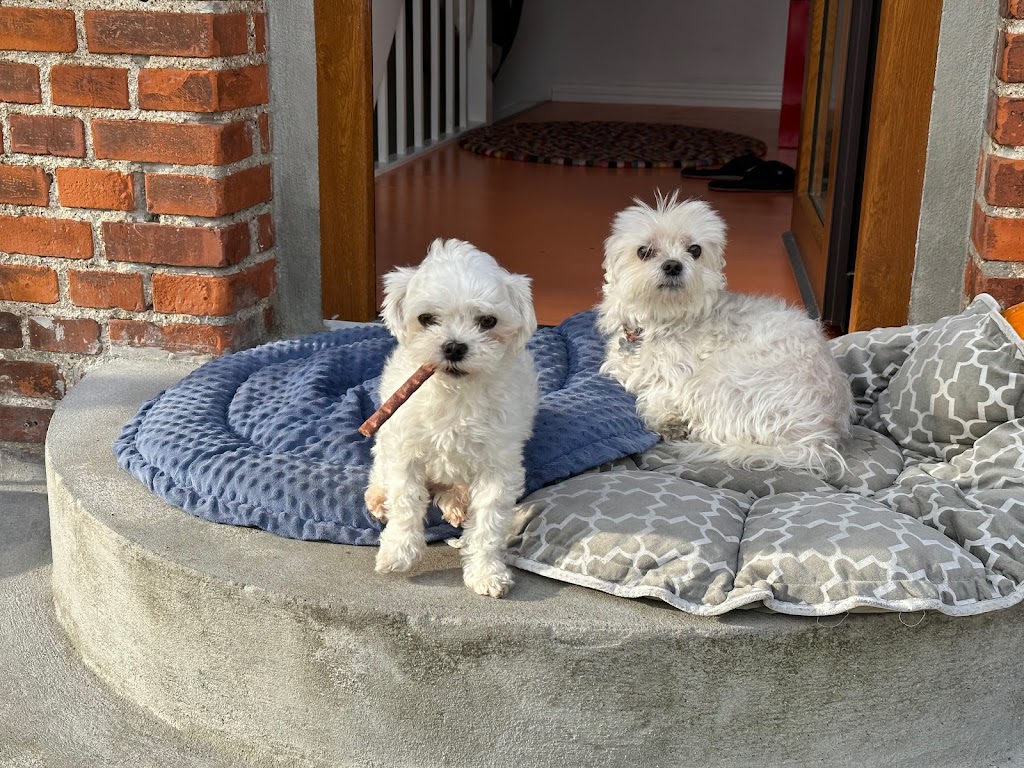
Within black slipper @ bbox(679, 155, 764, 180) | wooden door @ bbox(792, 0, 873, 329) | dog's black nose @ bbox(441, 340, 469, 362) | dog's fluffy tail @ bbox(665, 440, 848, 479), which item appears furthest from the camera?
black slipper @ bbox(679, 155, 764, 180)

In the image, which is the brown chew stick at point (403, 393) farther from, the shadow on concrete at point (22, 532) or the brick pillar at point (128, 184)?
the shadow on concrete at point (22, 532)

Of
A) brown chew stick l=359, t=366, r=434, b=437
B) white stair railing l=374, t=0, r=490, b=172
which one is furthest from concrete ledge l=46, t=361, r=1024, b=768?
white stair railing l=374, t=0, r=490, b=172

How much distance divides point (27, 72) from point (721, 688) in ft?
7.28

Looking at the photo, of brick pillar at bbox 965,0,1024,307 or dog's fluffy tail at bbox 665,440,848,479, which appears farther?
brick pillar at bbox 965,0,1024,307

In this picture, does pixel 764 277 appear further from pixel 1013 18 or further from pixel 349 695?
pixel 349 695

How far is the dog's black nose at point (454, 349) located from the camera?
75.8 inches

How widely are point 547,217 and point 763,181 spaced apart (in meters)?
1.51

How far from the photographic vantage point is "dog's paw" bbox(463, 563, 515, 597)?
2012 millimetres

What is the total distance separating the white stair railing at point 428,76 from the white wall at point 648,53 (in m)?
1.27

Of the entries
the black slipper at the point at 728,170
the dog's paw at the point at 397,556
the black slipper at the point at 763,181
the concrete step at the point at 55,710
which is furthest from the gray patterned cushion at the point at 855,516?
the black slipper at the point at 728,170

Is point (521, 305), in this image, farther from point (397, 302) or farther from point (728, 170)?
point (728, 170)

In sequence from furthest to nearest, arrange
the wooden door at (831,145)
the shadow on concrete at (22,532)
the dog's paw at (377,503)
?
the wooden door at (831,145) < the shadow on concrete at (22,532) < the dog's paw at (377,503)

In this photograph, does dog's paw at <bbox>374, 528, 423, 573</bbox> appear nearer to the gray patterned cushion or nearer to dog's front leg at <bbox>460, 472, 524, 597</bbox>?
dog's front leg at <bbox>460, 472, 524, 597</bbox>

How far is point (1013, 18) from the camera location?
8.63ft
